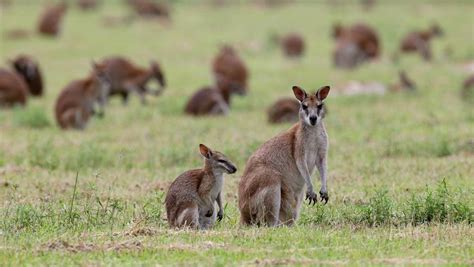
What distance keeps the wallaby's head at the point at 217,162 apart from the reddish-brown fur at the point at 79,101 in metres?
8.59

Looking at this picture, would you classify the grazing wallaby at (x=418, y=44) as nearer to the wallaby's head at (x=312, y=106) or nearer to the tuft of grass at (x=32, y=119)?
the tuft of grass at (x=32, y=119)

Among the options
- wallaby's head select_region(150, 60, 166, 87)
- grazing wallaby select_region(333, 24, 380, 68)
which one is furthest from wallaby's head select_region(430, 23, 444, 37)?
wallaby's head select_region(150, 60, 166, 87)

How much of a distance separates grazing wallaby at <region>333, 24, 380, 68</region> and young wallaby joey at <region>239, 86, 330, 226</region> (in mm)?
16991

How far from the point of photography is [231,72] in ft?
73.7

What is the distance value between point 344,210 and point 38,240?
3257mm

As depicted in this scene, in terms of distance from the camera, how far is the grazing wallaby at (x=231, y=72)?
68.3 ft

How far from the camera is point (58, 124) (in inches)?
711

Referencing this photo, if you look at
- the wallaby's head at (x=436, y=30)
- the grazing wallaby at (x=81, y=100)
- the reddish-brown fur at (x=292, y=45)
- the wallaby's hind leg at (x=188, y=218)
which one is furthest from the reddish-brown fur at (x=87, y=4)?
the wallaby's hind leg at (x=188, y=218)

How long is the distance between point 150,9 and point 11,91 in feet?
55.3

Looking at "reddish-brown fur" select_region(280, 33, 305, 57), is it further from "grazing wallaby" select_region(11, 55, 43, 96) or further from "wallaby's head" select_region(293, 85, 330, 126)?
"wallaby's head" select_region(293, 85, 330, 126)

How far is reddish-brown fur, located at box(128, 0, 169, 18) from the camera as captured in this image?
36.7 metres

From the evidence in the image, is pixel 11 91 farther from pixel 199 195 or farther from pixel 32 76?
pixel 199 195

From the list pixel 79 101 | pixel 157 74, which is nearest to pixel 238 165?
pixel 79 101

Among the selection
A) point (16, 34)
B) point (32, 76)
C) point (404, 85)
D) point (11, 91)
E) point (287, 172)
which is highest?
point (16, 34)
